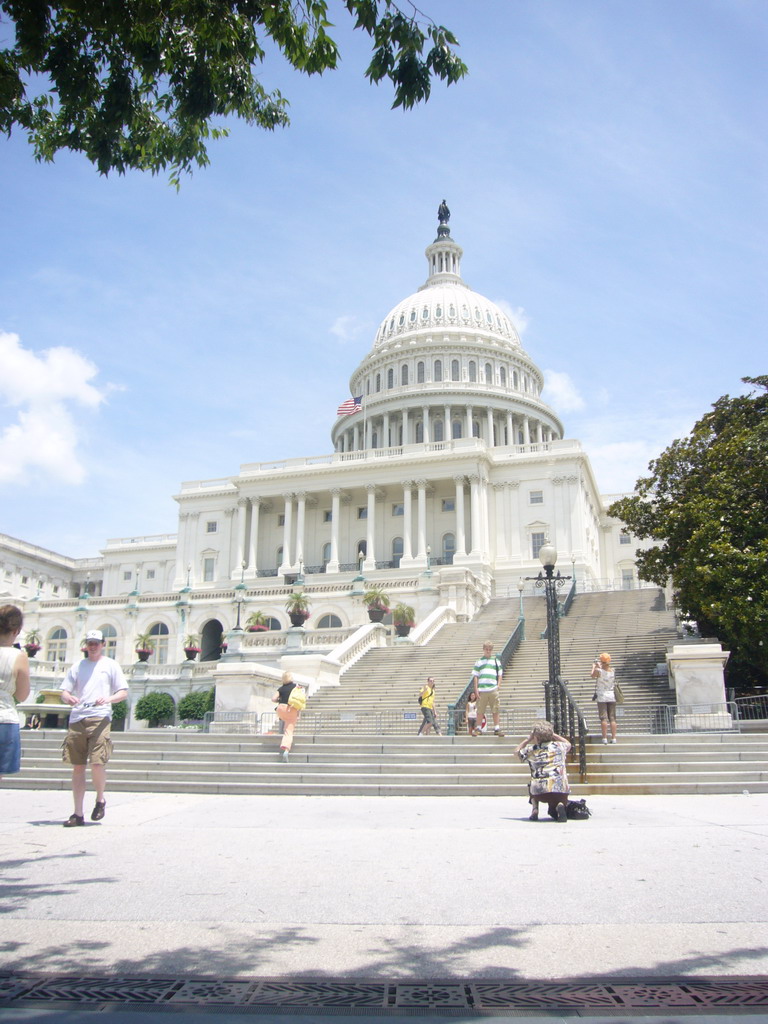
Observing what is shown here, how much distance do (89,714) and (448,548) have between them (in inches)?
2567

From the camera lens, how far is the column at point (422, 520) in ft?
236

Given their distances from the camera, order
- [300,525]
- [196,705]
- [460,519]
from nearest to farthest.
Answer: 1. [196,705]
2. [460,519]
3. [300,525]

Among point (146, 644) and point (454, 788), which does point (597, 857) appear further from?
point (146, 644)

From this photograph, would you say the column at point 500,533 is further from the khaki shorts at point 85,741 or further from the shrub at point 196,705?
the khaki shorts at point 85,741

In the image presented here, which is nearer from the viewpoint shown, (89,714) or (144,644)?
(89,714)

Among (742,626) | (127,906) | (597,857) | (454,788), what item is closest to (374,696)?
(742,626)

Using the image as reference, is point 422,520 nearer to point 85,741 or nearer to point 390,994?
point 85,741

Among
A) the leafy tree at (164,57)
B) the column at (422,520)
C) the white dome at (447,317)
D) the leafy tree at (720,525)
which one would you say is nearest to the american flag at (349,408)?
the column at (422,520)

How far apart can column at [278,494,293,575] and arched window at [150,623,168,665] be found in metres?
20.4

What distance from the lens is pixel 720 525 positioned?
2770cm

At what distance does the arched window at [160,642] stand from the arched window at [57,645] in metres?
6.16

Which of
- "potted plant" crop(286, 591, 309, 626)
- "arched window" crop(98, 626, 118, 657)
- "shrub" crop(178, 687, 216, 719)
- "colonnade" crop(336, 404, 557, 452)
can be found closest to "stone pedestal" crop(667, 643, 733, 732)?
"potted plant" crop(286, 591, 309, 626)

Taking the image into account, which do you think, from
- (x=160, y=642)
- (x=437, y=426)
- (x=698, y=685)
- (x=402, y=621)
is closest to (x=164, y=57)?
(x=698, y=685)

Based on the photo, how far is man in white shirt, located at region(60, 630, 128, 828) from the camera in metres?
10.8
